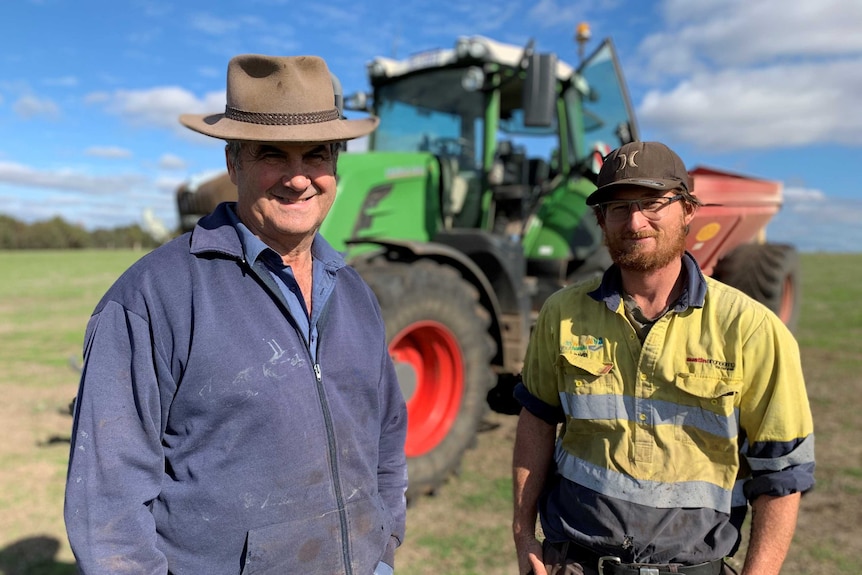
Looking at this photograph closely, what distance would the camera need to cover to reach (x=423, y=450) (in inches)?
161

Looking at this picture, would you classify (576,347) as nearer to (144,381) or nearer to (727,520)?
(727,520)

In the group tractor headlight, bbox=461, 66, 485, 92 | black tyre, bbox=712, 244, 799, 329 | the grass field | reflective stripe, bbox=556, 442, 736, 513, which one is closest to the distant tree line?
the grass field

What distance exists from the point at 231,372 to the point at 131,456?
25 cm

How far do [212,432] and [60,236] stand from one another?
60.2m

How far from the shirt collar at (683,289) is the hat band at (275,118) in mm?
864

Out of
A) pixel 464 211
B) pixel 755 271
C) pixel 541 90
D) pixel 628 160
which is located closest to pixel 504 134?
pixel 464 211

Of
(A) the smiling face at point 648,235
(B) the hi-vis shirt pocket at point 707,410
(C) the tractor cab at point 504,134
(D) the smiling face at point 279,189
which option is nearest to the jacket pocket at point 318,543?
Answer: (D) the smiling face at point 279,189

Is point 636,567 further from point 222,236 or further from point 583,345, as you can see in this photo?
point 222,236

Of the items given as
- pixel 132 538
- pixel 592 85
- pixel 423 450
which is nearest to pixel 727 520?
pixel 132 538

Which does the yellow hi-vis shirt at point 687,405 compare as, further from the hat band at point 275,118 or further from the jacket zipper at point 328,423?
the hat band at point 275,118

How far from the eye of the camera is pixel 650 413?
1636mm

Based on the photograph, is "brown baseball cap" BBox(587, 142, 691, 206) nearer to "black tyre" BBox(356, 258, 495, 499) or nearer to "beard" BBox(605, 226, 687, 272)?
"beard" BBox(605, 226, 687, 272)

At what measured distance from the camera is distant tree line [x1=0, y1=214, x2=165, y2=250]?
50.3 metres

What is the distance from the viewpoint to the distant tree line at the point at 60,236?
50312mm
